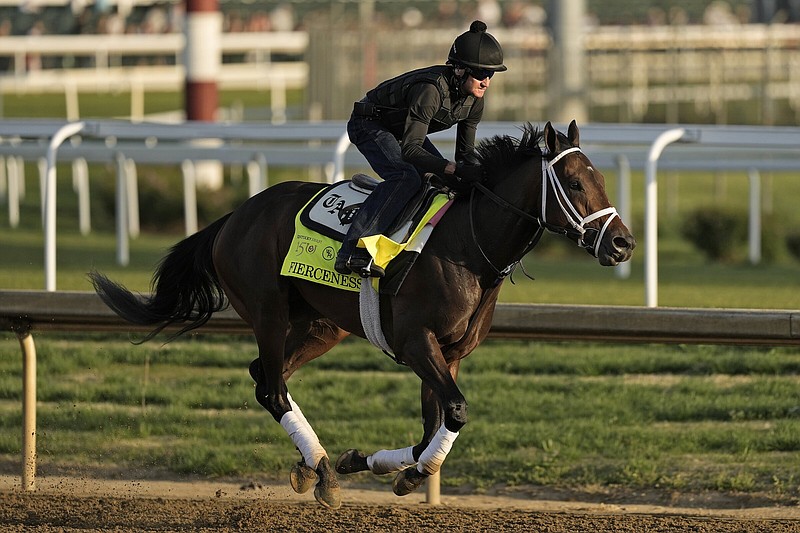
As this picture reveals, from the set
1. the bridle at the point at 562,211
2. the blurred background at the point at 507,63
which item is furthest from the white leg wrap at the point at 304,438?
the blurred background at the point at 507,63

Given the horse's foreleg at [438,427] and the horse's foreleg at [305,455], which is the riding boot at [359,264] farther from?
the horse's foreleg at [305,455]

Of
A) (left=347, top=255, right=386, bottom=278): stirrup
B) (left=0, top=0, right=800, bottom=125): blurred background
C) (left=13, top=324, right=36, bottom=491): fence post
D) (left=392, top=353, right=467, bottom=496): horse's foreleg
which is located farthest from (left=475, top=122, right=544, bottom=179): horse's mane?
(left=0, top=0, right=800, bottom=125): blurred background

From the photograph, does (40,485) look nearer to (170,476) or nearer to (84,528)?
(170,476)

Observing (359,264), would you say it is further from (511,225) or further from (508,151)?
(508,151)

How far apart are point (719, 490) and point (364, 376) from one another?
80.0 inches

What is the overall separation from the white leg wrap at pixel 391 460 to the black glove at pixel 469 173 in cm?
88

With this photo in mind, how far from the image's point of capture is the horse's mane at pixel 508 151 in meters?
4.63

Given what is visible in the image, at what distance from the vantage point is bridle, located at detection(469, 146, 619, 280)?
4.32 metres

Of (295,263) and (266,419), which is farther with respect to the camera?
(266,419)

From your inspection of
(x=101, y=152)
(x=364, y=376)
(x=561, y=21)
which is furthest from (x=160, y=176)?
(x=364, y=376)

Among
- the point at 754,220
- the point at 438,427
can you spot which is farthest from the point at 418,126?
the point at 754,220

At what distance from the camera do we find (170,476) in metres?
5.87

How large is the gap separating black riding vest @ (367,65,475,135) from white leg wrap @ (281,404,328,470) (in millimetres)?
1030

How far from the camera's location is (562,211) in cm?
439
